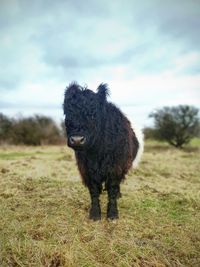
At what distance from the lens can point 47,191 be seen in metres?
10.2

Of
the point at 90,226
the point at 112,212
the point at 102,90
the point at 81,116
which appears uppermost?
the point at 102,90

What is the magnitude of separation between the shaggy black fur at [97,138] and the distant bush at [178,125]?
2656 cm

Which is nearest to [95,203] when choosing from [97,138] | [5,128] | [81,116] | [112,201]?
[112,201]

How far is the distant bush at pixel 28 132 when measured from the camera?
35375mm

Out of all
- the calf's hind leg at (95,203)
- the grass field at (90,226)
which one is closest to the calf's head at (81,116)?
the calf's hind leg at (95,203)

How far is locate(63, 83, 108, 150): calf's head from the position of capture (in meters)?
6.91

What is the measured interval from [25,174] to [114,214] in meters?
5.18

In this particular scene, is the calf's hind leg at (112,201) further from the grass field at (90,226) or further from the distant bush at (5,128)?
the distant bush at (5,128)

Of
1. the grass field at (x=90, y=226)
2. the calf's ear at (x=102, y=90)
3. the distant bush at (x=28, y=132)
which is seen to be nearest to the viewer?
the grass field at (x=90, y=226)

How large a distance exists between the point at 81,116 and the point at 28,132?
94.4 feet

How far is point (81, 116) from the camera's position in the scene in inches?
279

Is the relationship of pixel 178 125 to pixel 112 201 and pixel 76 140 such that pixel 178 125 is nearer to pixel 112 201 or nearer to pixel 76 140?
pixel 112 201

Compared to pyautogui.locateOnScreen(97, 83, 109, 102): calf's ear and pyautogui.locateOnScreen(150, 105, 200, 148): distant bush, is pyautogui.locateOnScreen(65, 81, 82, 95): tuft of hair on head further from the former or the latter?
pyautogui.locateOnScreen(150, 105, 200, 148): distant bush

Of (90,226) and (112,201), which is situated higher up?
(112,201)
